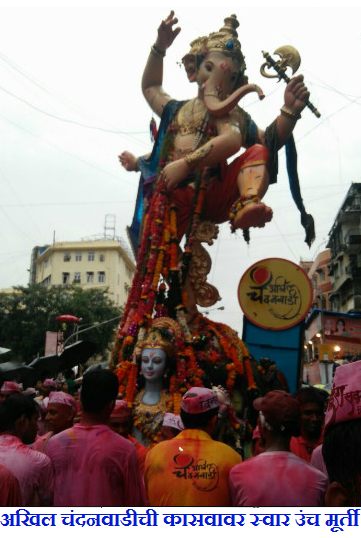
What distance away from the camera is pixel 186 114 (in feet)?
25.5

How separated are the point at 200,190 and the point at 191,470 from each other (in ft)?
17.5

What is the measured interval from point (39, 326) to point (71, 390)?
23316mm

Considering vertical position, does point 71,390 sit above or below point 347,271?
below

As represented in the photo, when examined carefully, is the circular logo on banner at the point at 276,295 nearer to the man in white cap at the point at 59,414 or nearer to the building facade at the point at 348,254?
the man in white cap at the point at 59,414

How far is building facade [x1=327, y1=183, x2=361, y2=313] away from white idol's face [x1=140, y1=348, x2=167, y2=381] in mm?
28138

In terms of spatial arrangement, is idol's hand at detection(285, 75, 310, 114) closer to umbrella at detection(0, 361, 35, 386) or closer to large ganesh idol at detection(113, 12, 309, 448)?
large ganesh idol at detection(113, 12, 309, 448)

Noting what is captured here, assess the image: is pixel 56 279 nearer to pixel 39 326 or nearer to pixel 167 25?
pixel 39 326

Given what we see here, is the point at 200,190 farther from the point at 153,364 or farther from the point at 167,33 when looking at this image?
the point at 153,364

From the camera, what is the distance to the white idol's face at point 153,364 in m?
6.09

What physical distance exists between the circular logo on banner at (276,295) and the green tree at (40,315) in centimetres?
2222

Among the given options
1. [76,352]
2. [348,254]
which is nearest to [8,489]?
[76,352]
